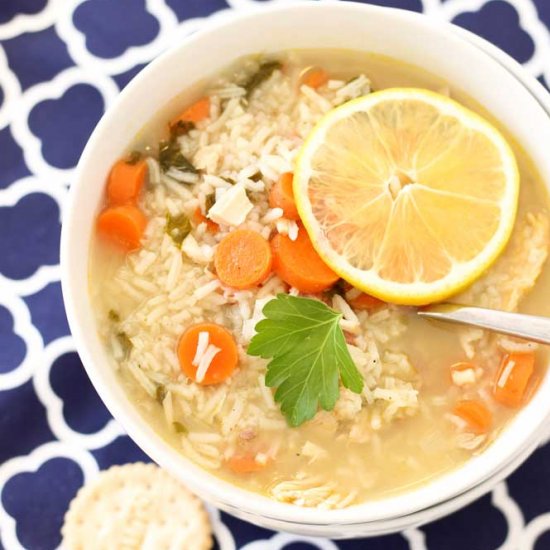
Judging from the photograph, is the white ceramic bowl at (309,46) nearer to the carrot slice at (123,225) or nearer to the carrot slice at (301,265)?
the carrot slice at (123,225)

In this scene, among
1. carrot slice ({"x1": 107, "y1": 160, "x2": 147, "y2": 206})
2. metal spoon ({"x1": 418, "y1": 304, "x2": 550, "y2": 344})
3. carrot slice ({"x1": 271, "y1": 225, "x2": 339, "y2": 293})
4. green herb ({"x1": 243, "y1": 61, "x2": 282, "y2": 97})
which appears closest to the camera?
metal spoon ({"x1": 418, "y1": 304, "x2": 550, "y2": 344})

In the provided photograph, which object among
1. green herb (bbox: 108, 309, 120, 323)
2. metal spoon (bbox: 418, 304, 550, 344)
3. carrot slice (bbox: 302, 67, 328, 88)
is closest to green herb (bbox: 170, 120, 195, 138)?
carrot slice (bbox: 302, 67, 328, 88)

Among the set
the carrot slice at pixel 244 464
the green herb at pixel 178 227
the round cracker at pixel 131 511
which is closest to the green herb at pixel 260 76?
the green herb at pixel 178 227

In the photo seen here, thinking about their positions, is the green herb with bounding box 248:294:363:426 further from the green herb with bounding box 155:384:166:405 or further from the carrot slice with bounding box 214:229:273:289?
the green herb with bounding box 155:384:166:405

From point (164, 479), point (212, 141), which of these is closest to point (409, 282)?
point (212, 141)

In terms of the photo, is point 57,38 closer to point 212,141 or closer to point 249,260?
point 212,141

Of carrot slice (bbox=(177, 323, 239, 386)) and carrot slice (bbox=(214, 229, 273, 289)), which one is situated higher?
carrot slice (bbox=(214, 229, 273, 289))
